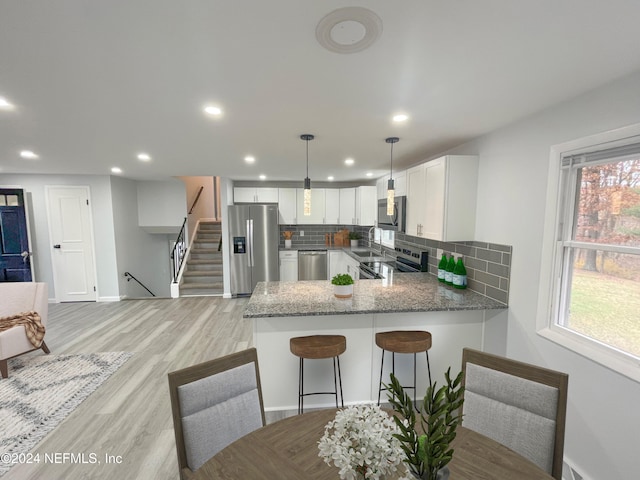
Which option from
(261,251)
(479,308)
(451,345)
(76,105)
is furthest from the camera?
(261,251)

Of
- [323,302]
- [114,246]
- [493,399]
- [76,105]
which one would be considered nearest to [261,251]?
[114,246]

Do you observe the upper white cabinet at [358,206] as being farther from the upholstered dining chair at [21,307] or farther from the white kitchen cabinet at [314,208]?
the upholstered dining chair at [21,307]

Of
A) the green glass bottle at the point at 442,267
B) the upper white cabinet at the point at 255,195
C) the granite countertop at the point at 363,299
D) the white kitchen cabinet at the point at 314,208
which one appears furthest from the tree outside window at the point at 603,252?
the upper white cabinet at the point at 255,195

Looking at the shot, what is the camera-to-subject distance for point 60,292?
5.18 m

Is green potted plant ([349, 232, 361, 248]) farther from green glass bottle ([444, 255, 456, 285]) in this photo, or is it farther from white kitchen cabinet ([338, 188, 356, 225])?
green glass bottle ([444, 255, 456, 285])

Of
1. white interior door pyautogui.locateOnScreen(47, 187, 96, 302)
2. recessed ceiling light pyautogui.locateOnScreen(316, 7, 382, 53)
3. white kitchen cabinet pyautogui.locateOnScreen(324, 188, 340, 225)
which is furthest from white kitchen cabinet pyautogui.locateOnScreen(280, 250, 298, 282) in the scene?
recessed ceiling light pyautogui.locateOnScreen(316, 7, 382, 53)

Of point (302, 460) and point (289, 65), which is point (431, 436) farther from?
point (289, 65)

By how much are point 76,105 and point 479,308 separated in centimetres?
328

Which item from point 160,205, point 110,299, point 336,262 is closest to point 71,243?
point 110,299

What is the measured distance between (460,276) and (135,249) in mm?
6246

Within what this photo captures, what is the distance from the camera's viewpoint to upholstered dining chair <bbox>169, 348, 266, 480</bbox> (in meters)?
1.18

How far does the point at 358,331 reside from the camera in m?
2.41

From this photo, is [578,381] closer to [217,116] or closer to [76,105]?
[217,116]

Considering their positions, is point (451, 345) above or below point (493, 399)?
below
